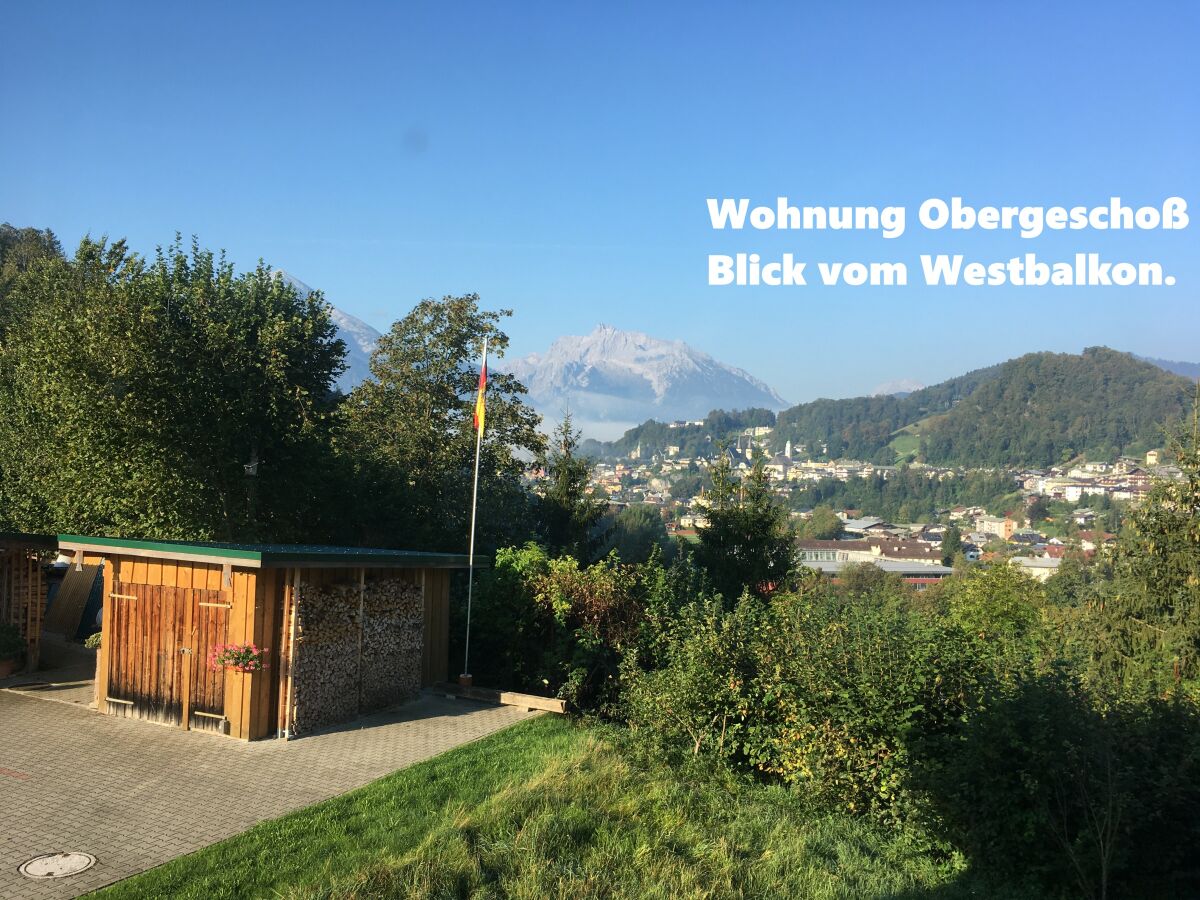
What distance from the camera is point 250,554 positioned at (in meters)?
11.1

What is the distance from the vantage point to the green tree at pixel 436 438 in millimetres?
26250

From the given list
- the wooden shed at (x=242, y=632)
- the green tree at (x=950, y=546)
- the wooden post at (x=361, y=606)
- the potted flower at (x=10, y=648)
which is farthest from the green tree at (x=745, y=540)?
the green tree at (x=950, y=546)

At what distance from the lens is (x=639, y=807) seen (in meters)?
9.83

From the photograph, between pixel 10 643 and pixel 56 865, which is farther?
pixel 10 643

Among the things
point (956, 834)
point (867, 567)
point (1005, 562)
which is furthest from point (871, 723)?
point (867, 567)

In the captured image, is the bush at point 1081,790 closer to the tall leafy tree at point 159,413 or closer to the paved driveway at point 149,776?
the paved driveway at point 149,776

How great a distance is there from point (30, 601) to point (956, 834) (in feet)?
49.2

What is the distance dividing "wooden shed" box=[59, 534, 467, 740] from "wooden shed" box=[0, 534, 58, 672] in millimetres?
2661

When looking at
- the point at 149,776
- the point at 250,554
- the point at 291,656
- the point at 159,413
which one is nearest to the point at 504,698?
the point at 291,656

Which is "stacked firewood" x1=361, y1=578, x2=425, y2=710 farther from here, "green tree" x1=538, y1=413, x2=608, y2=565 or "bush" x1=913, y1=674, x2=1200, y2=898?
"green tree" x1=538, y1=413, x2=608, y2=565

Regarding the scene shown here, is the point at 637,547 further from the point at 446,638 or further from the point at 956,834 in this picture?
the point at 956,834

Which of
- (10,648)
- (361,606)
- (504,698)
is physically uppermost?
(361,606)

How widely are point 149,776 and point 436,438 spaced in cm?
1937

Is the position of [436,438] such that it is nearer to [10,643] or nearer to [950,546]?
[10,643]
